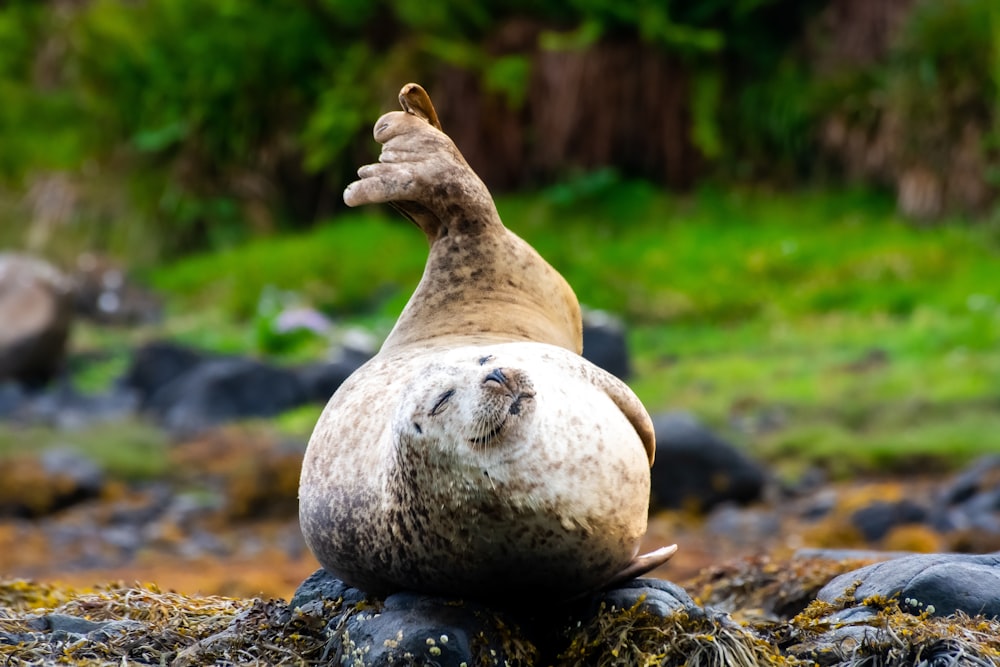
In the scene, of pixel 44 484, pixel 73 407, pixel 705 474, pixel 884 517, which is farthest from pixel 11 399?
pixel 884 517

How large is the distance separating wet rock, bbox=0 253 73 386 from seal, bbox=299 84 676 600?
12965mm

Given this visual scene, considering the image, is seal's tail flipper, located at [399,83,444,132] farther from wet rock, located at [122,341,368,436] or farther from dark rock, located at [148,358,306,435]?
dark rock, located at [148,358,306,435]

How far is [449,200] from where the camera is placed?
16.5 ft

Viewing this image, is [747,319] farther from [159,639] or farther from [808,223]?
[159,639]

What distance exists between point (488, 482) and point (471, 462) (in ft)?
0.24

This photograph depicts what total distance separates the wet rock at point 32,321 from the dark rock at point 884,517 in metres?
10.6

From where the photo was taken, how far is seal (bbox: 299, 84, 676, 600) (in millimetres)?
3941

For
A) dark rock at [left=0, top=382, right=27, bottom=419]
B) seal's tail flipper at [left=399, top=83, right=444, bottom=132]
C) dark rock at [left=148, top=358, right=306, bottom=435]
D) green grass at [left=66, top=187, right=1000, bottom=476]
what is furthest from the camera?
dark rock at [left=0, top=382, right=27, bottom=419]

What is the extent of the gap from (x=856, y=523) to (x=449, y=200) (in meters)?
5.95

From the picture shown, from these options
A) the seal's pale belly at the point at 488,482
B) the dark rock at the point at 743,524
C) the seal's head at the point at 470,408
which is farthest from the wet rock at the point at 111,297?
the seal's head at the point at 470,408

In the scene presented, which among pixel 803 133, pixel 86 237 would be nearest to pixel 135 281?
pixel 86 237

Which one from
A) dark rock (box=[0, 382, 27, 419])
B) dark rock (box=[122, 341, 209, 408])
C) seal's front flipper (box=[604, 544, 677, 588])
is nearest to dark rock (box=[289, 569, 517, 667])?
seal's front flipper (box=[604, 544, 677, 588])

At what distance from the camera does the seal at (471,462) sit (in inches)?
155

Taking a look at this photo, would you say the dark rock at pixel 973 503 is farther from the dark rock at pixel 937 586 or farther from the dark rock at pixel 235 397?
the dark rock at pixel 235 397
